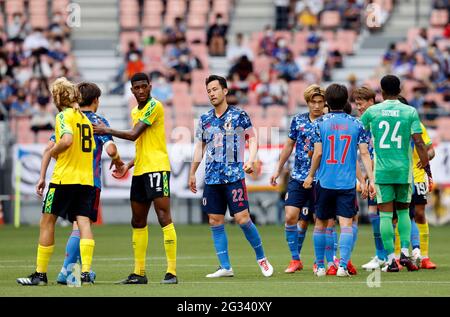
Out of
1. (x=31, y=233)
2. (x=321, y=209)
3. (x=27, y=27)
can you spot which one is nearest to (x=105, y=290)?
(x=321, y=209)

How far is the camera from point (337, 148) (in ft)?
46.2

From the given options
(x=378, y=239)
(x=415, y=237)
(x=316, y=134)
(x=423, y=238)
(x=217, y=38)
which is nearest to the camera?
(x=316, y=134)

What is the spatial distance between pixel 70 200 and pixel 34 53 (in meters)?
20.3

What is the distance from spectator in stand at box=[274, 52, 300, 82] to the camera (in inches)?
1270

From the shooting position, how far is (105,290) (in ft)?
39.3

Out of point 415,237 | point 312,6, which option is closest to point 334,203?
point 415,237

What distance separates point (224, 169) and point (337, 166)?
1301 millimetres

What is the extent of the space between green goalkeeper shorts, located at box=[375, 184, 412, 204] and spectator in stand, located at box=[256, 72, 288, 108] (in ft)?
53.3

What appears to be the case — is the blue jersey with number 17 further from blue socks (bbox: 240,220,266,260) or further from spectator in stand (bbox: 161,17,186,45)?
spectator in stand (bbox: 161,17,186,45)

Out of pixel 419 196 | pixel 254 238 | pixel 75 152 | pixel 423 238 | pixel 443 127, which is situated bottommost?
pixel 423 238

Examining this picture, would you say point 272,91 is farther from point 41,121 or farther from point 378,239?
point 378,239

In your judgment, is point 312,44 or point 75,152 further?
point 312,44

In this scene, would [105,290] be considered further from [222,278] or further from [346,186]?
[346,186]

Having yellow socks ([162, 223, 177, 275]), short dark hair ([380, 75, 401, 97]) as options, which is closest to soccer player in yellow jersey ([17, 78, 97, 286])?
yellow socks ([162, 223, 177, 275])
